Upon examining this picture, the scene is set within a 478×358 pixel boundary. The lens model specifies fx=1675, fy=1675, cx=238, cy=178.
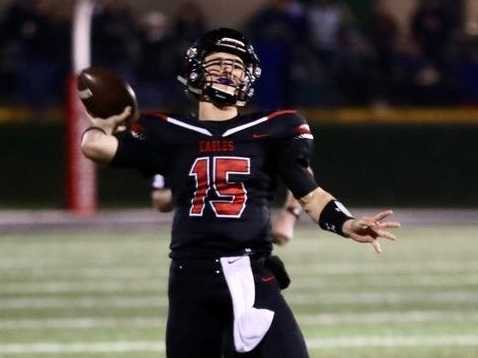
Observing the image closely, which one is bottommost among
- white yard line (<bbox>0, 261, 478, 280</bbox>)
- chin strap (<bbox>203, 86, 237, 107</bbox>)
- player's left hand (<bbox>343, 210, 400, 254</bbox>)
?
white yard line (<bbox>0, 261, 478, 280</bbox>)

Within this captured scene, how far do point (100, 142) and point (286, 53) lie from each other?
1035 centimetres

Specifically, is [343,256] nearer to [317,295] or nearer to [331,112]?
[317,295]

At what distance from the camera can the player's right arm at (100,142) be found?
468 centimetres

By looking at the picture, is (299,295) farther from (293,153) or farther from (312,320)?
(293,153)

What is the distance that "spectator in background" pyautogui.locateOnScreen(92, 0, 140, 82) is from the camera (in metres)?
14.8

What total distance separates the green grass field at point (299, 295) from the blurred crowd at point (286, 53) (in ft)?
7.31

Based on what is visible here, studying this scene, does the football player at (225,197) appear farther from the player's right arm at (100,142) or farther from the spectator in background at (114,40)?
the spectator in background at (114,40)

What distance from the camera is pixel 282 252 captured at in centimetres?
1157

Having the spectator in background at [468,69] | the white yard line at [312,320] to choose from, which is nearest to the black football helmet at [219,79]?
the white yard line at [312,320]

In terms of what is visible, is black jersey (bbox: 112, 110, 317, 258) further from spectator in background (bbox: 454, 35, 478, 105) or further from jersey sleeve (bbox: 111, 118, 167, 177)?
spectator in background (bbox: 454, 35, 478, 105)

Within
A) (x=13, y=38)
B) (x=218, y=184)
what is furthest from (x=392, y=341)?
(x=13, y=38)

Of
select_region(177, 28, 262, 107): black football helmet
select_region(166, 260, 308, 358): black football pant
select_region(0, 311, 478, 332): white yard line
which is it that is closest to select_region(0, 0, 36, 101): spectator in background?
select_region(0, 311, 478, 332): white yard line

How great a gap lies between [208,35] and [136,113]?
0.36 m

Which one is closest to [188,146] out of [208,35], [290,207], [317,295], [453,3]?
[208,35]
